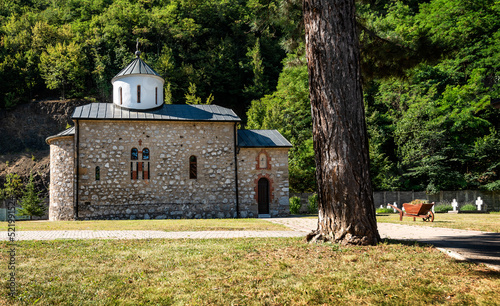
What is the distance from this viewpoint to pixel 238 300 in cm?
415

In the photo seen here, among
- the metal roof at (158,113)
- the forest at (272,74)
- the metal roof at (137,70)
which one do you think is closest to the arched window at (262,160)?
the metal roof at (158,113)

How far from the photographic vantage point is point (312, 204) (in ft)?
85.6

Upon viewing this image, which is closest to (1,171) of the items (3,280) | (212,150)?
(212,150)

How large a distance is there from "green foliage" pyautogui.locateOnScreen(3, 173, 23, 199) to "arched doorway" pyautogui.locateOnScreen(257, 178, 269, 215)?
72.7 feet

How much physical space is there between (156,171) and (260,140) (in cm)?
661

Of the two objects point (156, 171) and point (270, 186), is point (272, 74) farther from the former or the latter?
point (156, 171)

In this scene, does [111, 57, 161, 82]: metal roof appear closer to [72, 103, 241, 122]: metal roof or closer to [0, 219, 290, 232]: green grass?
[72, 103, 241, 122]: metal roof

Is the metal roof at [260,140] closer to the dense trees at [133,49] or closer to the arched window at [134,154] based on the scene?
the arched window at [134,154]

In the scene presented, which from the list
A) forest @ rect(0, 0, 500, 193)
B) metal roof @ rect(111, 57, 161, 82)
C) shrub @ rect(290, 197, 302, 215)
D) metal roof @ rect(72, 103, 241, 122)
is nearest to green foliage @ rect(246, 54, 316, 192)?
forest @ rect(0, 0, 500, 193)

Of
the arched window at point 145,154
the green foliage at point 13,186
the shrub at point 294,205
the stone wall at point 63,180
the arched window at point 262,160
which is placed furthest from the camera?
the green foliage at point 13,186

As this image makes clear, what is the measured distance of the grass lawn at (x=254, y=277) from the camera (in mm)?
4148

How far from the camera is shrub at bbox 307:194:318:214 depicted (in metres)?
25.8

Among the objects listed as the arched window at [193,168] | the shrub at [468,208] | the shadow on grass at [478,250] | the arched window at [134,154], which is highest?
the arched window at [134,154]

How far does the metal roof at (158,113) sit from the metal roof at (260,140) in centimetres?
145
